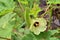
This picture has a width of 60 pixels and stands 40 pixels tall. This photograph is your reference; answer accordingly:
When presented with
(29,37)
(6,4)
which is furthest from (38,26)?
(6,4)

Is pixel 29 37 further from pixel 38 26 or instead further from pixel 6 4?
pixel 6 4

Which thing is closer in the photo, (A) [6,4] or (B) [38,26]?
(B) [38,26]

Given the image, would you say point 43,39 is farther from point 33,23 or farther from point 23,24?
point 23,24

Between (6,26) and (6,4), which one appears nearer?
(6,26)

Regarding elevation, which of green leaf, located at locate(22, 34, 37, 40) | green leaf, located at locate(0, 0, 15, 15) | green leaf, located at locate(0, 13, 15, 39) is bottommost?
green leaf, located at locate(22, 34, 37, 40)

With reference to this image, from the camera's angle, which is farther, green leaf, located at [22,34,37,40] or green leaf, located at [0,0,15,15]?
green leaf, located at [0,0,15,15]

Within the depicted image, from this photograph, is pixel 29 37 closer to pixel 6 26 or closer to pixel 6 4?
pixel 6 26

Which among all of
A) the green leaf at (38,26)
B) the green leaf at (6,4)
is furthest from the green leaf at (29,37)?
the green leaf at (6,4)

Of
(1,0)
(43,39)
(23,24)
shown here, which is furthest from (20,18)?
(43,39)

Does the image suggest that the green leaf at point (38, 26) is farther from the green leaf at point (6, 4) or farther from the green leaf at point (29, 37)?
the green leaf at point (6, 4)

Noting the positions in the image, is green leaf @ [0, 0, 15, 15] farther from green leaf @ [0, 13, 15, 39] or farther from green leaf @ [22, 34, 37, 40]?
green leaf @ [22, 34, 37, 40]

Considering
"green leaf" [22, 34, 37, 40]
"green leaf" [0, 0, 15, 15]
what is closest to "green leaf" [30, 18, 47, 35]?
"green leaf" [22, 34, 37, 40]

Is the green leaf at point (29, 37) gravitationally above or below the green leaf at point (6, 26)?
below
